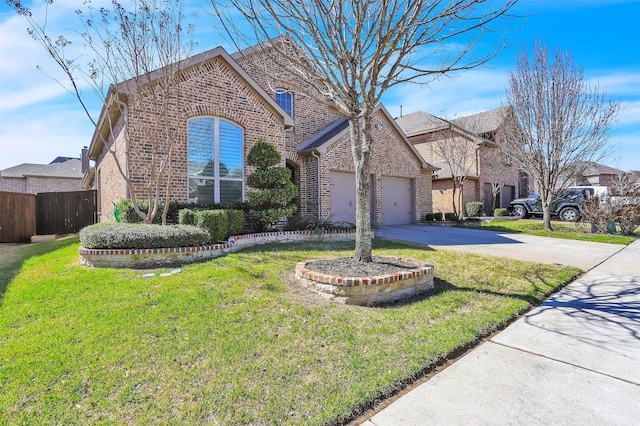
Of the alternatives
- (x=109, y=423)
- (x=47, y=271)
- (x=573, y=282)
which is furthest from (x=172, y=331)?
(x=573, y=282)

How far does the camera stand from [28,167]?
3178 cm

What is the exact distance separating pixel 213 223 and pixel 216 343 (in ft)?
14.5

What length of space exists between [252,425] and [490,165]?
23136mm

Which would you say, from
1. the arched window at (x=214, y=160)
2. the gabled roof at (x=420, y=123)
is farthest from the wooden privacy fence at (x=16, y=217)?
the gabled roof at (x=420, y=123)

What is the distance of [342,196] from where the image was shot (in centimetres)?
1331

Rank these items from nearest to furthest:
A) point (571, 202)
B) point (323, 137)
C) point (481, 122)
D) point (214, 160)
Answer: point (214, 160) < point (323, 137) < point (571, 202) < point (481, 122)

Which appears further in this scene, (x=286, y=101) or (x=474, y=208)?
(x=474, y=208)

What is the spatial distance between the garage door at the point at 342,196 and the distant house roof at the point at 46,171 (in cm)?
2662

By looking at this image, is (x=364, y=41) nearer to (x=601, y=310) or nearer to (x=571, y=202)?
(x=601, y=310)

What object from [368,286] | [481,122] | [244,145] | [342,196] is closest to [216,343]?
[368,286]

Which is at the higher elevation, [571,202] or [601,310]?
[571,202]

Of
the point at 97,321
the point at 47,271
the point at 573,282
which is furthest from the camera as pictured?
the point at 47,271

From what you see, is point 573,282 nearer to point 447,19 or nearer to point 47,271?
point 447,19

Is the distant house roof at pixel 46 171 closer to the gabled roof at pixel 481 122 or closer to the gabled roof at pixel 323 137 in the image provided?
the gabled roof at pixel 323 137
